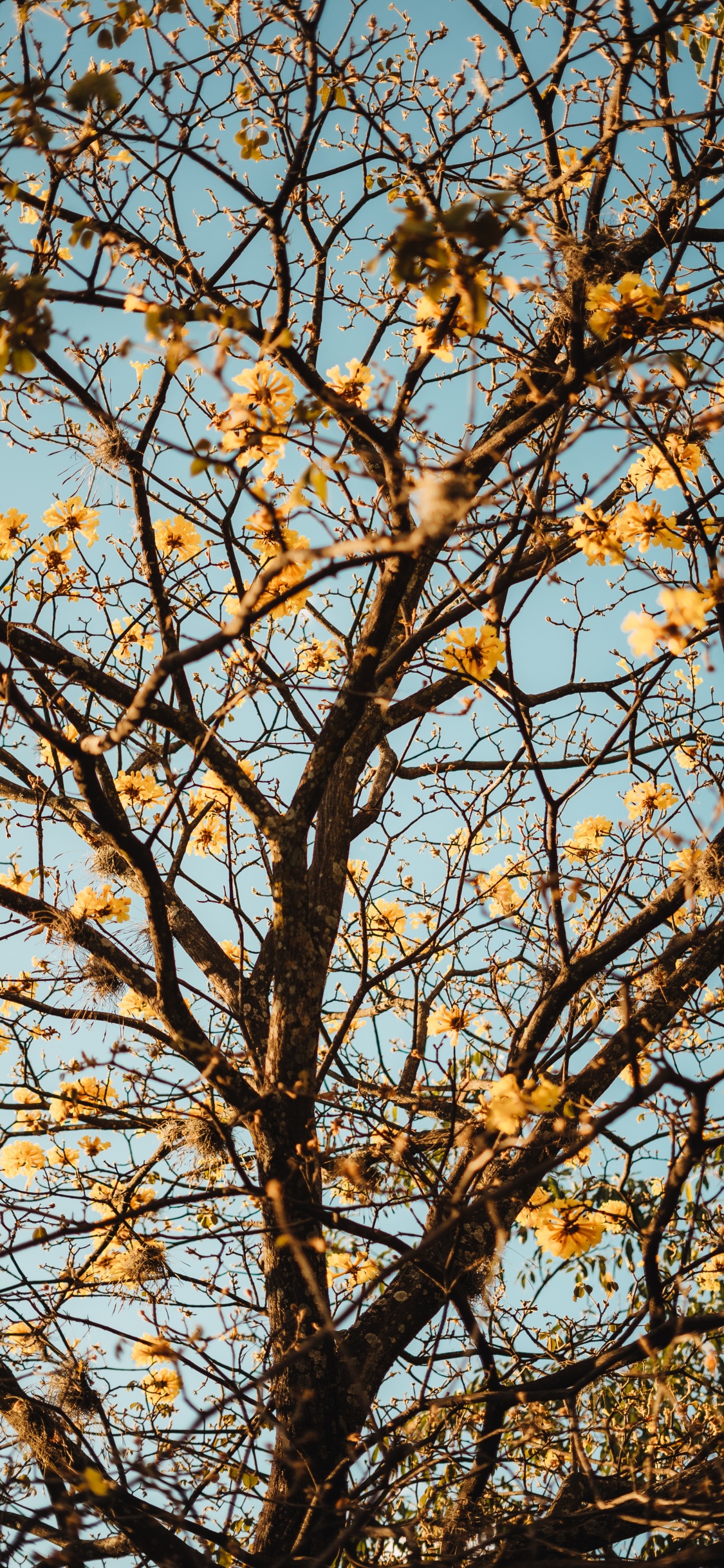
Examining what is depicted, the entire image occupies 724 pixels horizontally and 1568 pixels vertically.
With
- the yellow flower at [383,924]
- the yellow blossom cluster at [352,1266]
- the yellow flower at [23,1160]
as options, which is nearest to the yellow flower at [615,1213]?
the yellow blossom cluster at [352,1266]

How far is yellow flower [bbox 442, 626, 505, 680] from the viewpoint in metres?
2.09

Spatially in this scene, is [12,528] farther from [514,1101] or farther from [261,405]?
[514,1101]

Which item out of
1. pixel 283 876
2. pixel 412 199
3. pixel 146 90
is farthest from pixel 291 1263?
pixel 146 90

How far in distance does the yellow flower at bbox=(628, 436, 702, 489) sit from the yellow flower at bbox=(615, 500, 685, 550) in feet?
0.91

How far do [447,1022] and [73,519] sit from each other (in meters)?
2.14

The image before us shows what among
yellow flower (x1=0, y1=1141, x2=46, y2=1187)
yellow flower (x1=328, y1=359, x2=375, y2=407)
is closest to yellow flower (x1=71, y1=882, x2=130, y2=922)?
yellow flower (x1=0, y1=1141, x2=46, y2=1187)

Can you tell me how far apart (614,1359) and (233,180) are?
2.59 metres

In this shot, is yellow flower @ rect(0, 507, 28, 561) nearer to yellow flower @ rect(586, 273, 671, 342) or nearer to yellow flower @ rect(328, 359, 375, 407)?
yellow flower @ rect(328, 359, 375, 407)

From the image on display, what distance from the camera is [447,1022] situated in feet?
11.3

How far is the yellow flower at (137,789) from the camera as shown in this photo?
3.54 metres

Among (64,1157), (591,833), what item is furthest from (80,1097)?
(591,833)

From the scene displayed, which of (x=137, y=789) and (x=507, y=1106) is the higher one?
(x=137, y=789)

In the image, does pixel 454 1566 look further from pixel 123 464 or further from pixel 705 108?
pixel 705 108

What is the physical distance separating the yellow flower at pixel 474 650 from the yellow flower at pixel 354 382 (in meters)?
0.88
